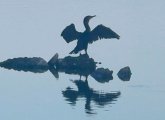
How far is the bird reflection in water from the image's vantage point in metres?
22.6

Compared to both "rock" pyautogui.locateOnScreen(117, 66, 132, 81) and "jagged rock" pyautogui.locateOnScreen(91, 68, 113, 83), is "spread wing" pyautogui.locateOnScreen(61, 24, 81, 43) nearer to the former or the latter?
"jagged rock" pyautogui.locateOnScreen(91, 68, 113, 83)

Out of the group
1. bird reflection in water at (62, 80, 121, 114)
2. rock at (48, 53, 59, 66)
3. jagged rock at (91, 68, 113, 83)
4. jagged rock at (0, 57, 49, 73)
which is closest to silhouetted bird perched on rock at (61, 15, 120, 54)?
rock at (48, 53, 59, 66)

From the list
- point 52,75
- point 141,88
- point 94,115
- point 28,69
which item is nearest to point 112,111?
point 94,115

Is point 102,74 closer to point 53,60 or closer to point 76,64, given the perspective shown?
point 76,64

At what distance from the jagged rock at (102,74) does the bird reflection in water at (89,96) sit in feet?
5.81

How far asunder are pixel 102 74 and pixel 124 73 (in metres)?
0.65

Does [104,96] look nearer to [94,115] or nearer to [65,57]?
[94,115]

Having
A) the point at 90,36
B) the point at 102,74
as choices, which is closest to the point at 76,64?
the point at 90,36

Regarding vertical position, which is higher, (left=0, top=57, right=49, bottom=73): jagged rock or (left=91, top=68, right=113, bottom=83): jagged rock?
(left=0, top=57, right=49, bottom=73): jagged rock

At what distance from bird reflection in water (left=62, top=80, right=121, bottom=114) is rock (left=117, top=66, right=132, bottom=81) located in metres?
2.18

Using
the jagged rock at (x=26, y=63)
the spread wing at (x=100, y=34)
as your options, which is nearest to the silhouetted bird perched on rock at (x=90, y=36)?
the spread wing at (x=100, y=34)

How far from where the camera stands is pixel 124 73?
28062 millimetres

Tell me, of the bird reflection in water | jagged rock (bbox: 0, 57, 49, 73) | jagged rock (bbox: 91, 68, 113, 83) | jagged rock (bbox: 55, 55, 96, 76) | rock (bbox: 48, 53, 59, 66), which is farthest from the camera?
rock (bbox: 48, 53, 59, 66)

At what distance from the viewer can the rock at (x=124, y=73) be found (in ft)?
91.2
